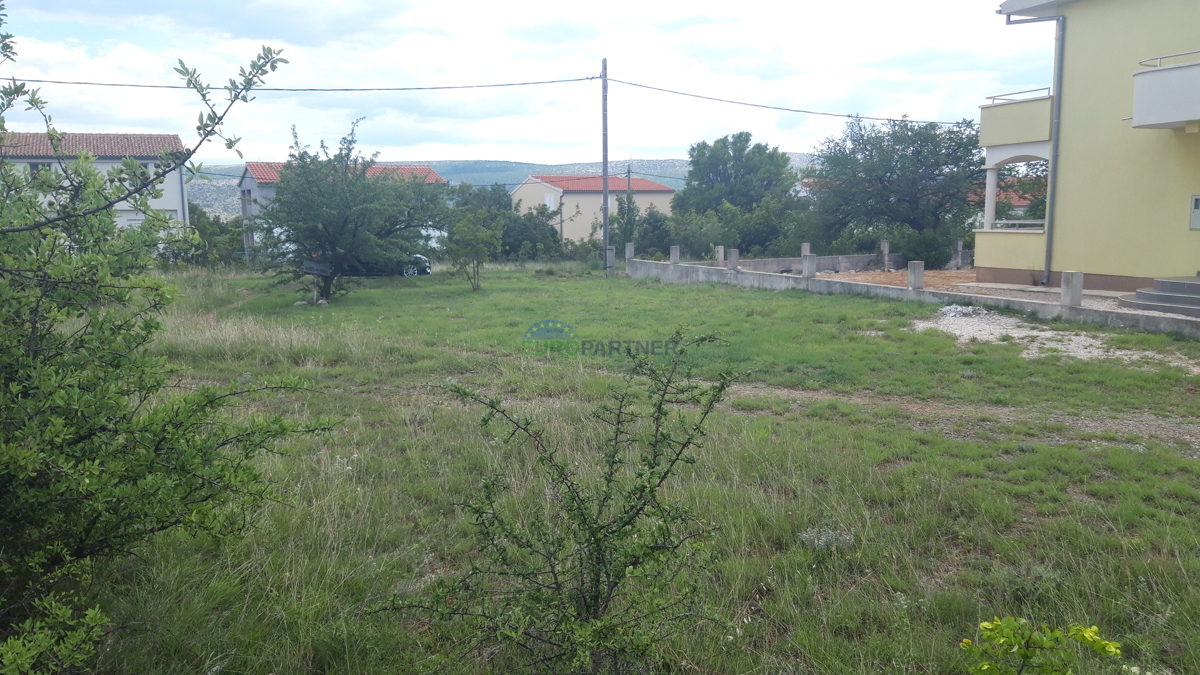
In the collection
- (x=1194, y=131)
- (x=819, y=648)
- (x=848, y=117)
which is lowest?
(x=819, y=648)

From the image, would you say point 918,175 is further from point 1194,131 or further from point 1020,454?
point 1020,454

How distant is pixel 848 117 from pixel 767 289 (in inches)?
503

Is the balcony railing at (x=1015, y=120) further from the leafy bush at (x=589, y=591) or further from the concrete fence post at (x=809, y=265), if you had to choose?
the leafy bush at (x=589, y=591)

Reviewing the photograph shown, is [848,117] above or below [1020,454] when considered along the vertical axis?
above

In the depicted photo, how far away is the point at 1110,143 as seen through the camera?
15789 mm

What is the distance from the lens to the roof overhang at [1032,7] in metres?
16.7

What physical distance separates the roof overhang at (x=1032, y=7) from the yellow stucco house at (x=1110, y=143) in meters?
0.02

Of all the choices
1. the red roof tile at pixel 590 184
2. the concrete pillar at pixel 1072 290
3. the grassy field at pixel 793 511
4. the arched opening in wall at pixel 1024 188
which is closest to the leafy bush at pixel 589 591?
the grassy field at pixel 793 511

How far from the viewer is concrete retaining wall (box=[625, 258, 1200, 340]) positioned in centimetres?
1127

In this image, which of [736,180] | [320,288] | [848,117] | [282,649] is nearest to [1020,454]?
[282,649]

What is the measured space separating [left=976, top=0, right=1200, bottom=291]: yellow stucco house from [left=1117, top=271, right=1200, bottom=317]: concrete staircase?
1978mm

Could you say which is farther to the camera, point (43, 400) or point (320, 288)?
point (320, 288)

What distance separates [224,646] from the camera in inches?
136

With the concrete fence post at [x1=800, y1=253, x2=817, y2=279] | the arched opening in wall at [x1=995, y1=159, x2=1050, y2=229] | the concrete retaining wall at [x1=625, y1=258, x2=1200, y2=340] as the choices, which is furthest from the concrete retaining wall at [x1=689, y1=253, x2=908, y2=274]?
the concrete fence post at [x1=800, y1=253, x2=817, y2=279]
